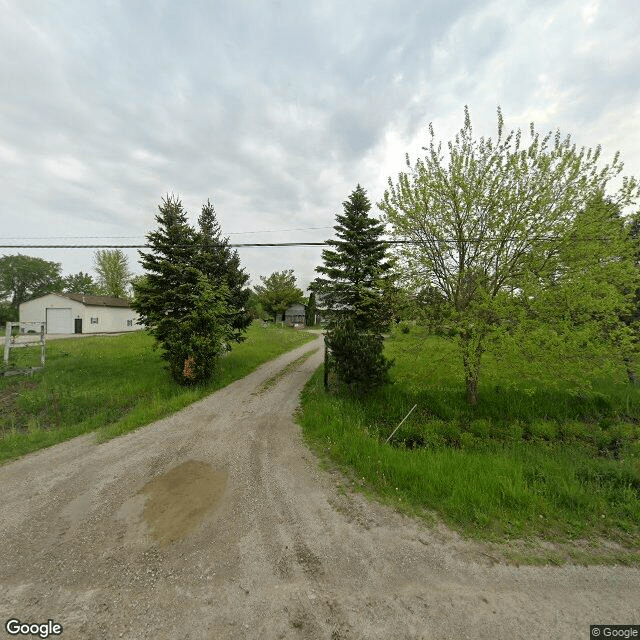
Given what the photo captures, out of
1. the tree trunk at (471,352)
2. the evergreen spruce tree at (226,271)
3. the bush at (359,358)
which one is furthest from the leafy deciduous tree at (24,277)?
the tree trunk at (471,352)

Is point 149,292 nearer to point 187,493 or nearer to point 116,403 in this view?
point 116,403

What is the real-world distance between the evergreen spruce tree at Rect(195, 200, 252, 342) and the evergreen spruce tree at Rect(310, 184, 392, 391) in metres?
4.08

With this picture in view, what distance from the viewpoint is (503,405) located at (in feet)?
32.8

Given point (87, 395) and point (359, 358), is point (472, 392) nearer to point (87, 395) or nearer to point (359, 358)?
point (359, 358)

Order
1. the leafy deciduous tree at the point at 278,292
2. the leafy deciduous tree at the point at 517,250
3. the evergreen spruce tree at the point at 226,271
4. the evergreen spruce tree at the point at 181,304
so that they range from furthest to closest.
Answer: the leafy deciduous tree at the point at 278,292
the evergreen spruce tree at the point at 226,271
the evergreen spruce tree at the point at 181,304
the leafy deciduous tree at the point at 517,250

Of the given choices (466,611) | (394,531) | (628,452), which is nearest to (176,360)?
(394,531)

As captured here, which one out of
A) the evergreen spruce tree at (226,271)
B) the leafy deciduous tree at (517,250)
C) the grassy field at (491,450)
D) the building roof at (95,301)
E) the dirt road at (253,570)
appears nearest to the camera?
the dirt road at (253,570)

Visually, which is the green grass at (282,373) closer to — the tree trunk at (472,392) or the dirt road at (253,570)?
the dirt road at (253,570)

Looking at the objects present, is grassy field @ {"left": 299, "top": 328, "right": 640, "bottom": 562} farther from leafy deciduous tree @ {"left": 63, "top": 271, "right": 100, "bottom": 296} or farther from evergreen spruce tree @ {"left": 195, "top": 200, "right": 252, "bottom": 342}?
leafy deciduous tree @ {"left": 63, "top": 271, "right": 100, "bottom": 296}

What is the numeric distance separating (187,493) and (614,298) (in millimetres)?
10665

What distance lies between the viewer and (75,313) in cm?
2908

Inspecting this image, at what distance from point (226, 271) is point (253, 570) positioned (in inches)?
507

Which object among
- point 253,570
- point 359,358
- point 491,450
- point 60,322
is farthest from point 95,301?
point 491,450

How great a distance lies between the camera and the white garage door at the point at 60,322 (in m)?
29.0
